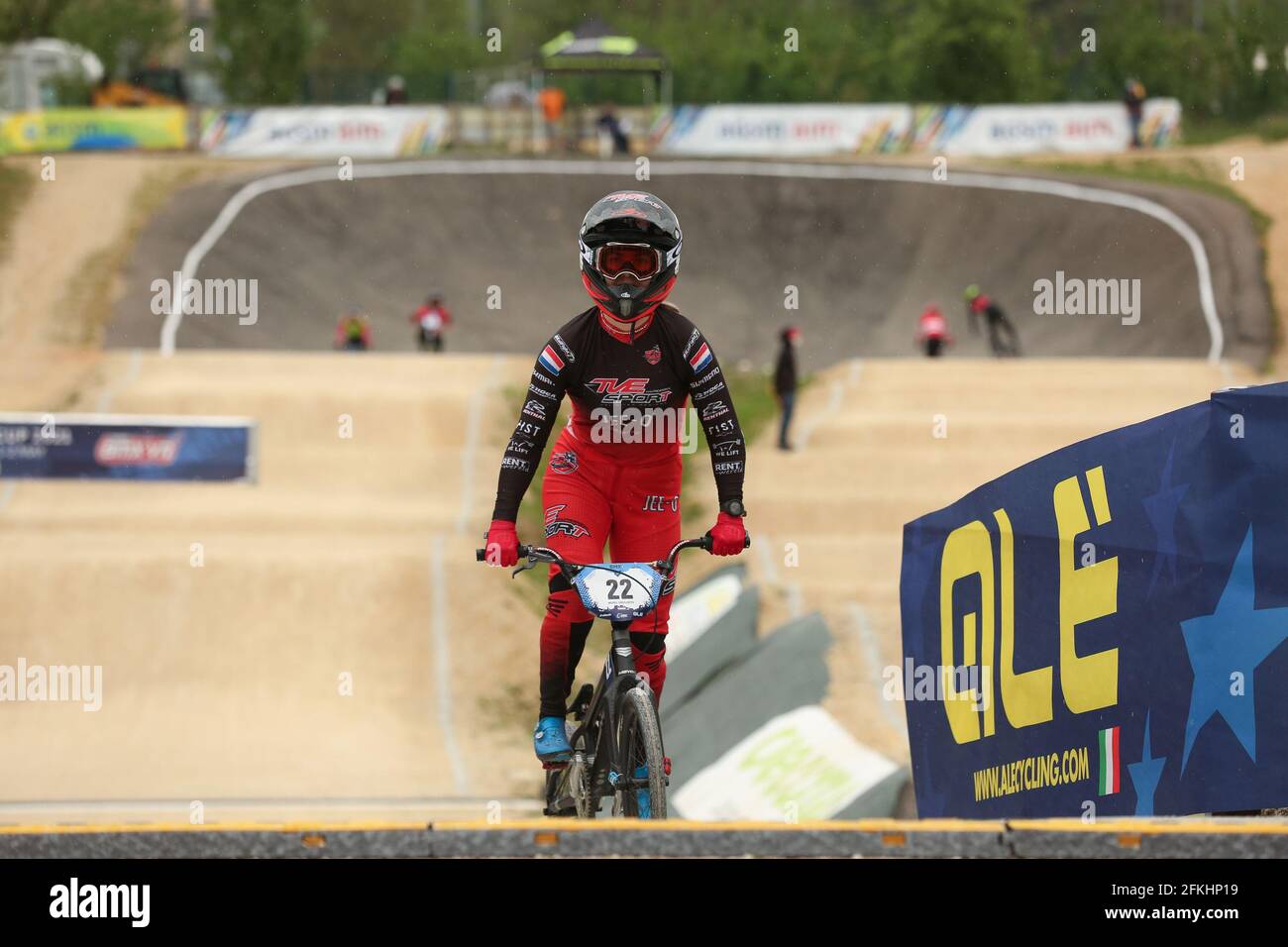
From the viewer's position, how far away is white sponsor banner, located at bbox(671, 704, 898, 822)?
1021cm

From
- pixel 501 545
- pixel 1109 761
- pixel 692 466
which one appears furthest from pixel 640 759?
pixel 692 466

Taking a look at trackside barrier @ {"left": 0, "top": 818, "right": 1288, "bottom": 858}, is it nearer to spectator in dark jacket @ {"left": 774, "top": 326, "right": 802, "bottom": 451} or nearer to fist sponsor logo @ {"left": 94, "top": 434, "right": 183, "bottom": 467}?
fist sponsor logo @ {"left": 94, "top": 434, "right": 183, "bottom": 467}

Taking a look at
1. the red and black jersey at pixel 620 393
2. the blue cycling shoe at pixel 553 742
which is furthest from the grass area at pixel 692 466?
the red and black jersey at pixel 620 393

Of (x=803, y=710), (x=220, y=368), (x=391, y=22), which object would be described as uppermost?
(x=391, y=22)

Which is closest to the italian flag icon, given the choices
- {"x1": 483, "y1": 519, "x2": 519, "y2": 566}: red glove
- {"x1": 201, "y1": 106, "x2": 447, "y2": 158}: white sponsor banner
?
{"x1": 483, "y1": 519, "x2": 519, "y2": 566}: red glove

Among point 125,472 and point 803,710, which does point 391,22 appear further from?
point 803,710

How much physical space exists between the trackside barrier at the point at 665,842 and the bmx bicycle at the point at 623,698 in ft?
6.19

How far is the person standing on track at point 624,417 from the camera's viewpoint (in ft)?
19.2

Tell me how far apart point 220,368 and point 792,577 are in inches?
452

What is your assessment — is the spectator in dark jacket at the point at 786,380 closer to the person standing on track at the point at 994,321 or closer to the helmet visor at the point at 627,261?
the person standing on track at the point at 994,321

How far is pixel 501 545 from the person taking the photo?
5930 millimetres

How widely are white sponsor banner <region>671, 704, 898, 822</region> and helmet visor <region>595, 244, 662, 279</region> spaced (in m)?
4.85

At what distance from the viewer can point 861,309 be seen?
3516cm

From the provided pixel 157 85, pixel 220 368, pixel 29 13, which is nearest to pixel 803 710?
pixel 220 368
